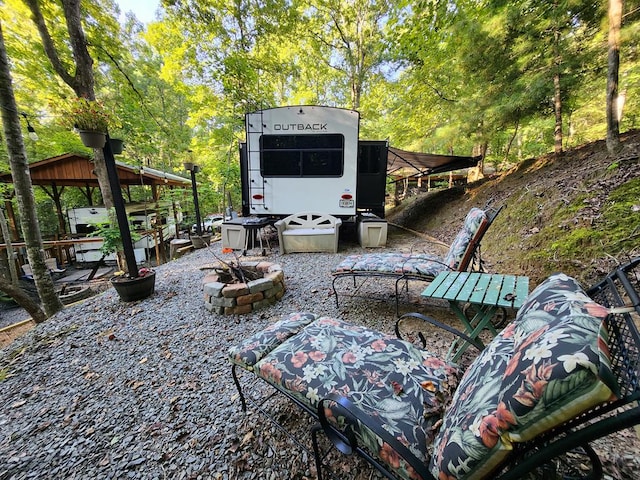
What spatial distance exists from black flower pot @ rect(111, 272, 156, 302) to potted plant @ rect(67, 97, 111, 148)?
5.41ft

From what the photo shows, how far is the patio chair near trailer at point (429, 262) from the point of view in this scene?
2.28 meters

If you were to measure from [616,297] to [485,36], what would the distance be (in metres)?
5.20

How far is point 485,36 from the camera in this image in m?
4.23

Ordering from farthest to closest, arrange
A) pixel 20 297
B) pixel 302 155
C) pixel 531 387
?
pixel 302 155 → pixel 20 297 → pixel 531 387

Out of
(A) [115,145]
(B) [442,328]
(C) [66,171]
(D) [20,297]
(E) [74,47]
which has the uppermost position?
(E) [74,47]

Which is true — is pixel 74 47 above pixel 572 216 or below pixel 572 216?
above

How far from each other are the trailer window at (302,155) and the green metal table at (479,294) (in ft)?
12.7

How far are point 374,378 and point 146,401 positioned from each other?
1.61 m

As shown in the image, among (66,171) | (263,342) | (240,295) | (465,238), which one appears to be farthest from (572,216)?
(66,171)

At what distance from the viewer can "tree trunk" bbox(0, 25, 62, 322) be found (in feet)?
10.1

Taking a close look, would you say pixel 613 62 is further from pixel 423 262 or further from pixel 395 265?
pixel 395 265

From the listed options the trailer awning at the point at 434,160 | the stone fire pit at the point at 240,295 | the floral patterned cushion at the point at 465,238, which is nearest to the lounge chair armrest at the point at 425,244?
the trailer awning at the point at 434,160

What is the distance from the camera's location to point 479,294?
1.70 metres

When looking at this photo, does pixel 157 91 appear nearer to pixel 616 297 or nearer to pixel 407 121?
pixel 407 121
